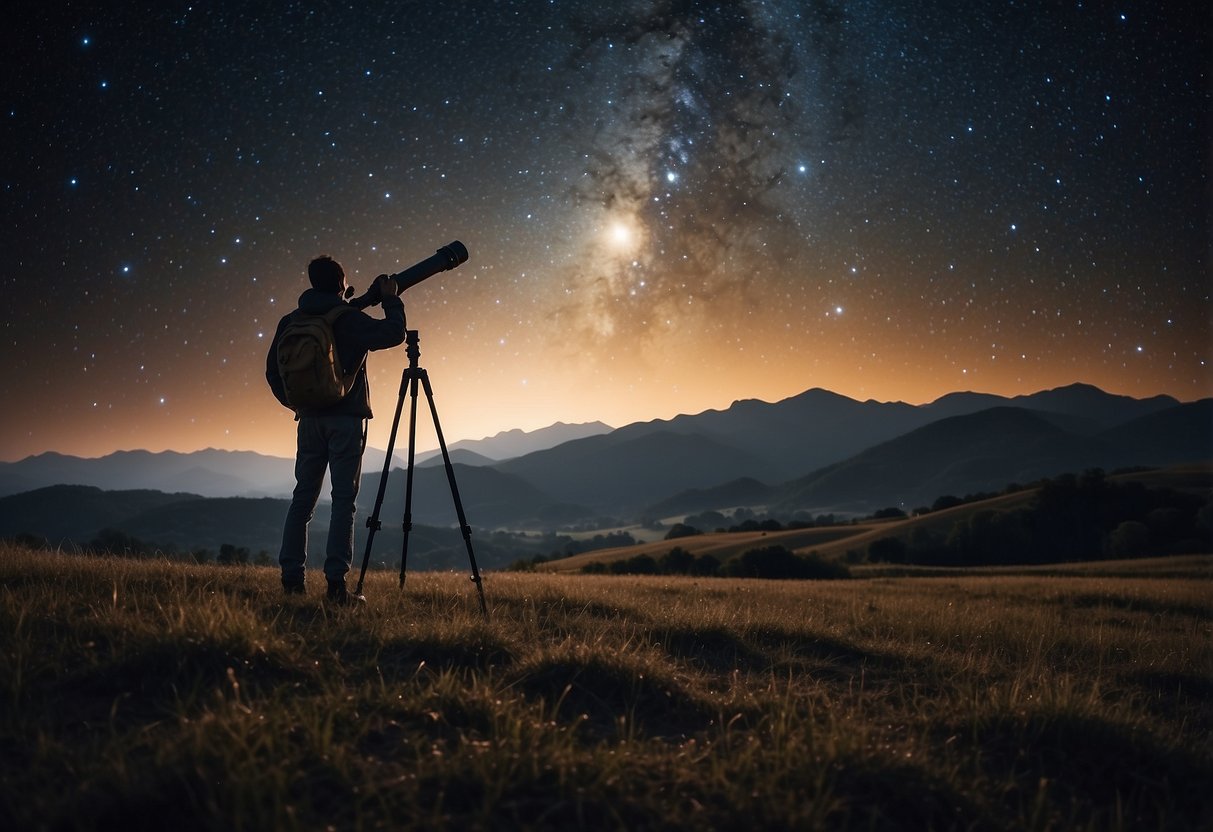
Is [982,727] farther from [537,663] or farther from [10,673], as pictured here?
[10,673]

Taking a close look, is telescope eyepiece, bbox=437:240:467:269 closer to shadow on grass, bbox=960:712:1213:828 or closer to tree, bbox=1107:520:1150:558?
shadow on grass, bbox=960:712:1213:828

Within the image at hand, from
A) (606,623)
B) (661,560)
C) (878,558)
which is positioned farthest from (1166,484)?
(606,623)

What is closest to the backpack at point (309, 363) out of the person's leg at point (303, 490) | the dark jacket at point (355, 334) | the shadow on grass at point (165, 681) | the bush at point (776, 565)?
the dark jacket at point (355, 334)

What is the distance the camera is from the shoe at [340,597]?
5832 millimetres

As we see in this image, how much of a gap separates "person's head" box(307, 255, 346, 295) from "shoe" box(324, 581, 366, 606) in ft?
10.9

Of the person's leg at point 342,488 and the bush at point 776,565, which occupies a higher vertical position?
the person's leg at point 342,488

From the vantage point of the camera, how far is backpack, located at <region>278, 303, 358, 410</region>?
5945mm

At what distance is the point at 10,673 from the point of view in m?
3.08

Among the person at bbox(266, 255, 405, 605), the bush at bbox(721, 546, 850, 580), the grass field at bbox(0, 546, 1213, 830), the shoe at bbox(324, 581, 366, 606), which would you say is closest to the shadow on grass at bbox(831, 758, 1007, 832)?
the grass field at bbox(0, 546, 1213, 830)

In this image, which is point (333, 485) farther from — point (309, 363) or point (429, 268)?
point (429, 268)

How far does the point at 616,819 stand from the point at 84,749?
2286mm

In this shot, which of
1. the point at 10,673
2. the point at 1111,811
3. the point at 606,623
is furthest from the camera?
the point at 606,623

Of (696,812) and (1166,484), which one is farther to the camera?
(1166,484)

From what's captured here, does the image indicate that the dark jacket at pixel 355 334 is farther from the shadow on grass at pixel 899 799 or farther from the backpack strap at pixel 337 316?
the shadow on grass at pixel 899 799
